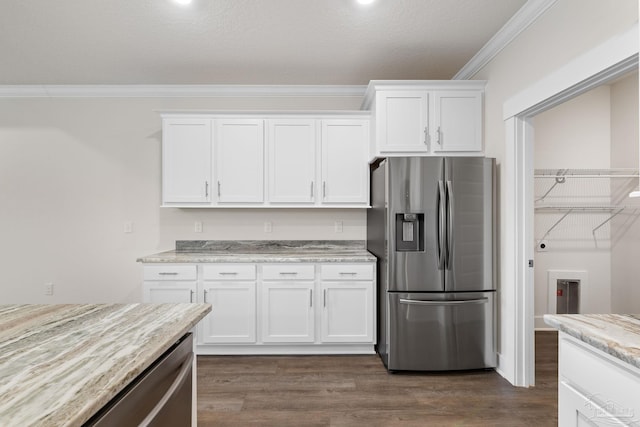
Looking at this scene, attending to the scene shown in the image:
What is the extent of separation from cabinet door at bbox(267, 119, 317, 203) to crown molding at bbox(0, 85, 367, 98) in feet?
1.82

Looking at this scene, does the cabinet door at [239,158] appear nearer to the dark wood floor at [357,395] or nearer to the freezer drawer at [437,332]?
the dark wood floor at [357,395]

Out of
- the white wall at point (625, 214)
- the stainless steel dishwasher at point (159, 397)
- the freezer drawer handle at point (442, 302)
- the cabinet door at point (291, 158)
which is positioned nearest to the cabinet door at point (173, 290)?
the cabinet door at point (291, 158)

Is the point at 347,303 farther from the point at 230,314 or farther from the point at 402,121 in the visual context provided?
the point at 402,121

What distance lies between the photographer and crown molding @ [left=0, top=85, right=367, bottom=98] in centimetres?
379

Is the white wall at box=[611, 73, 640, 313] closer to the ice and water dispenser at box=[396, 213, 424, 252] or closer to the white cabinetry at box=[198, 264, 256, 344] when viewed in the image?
the ice and water dispenser at box=[396, 213, 424, 252]

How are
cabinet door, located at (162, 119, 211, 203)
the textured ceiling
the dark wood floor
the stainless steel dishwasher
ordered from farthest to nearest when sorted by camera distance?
cabinet door, located at (162, 119, 211, 203) → the textured ceiling → the dark wood floor → the stainless steel dishwasher

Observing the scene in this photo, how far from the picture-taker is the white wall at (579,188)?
375cm

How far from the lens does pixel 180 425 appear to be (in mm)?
1188

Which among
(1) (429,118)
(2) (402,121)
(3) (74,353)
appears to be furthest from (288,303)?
(3) (74,353)

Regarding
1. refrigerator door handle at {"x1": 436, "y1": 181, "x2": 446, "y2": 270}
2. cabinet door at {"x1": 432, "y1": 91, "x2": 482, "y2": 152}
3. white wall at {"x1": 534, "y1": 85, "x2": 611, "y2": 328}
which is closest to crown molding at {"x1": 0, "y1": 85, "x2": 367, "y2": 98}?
cabinet door at {"x1": 432, "y1": 91, "x2": 482, "y2": 152}

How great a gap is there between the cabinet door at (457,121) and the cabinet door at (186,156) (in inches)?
85.1

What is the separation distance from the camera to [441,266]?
2803 mm

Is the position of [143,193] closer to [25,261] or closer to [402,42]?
[25,261]

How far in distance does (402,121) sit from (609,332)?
2348 mm
